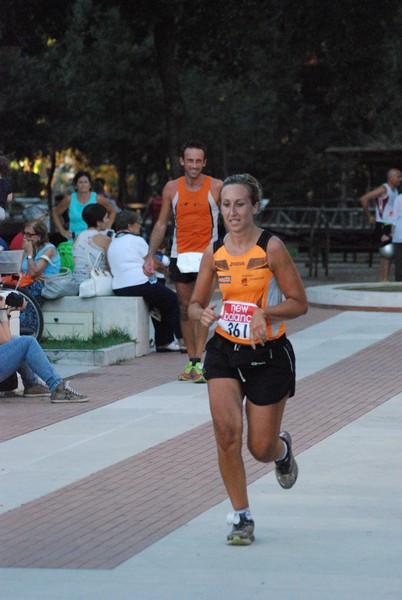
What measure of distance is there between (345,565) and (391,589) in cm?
39

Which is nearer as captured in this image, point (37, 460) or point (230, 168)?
point (37, 460)

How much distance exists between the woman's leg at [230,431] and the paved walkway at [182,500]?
25cm

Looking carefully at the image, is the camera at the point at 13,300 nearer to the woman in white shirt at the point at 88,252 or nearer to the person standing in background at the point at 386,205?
the woman in white shirt at the point at 88,252

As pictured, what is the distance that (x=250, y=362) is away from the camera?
20.6 feet

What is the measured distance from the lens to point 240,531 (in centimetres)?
618

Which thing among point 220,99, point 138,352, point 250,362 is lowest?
point 138,352

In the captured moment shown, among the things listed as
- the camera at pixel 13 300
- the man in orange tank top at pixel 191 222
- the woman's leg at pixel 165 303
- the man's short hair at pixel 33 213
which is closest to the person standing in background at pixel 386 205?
the man's short hair at pixel 33 213

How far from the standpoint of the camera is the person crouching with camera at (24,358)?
10102 mm

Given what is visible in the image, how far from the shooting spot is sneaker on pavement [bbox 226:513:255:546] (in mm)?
6168

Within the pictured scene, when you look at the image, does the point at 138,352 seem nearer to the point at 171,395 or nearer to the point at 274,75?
the point at 171,395

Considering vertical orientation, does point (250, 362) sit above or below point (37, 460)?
above

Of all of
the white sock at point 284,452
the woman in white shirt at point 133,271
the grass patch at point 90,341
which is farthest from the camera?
the woman in white shirt at point 133,271

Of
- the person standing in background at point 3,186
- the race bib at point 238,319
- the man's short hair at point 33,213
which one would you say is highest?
the person standing in background at point 3,186

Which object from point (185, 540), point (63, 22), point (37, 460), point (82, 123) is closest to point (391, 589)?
point (185, 540)
